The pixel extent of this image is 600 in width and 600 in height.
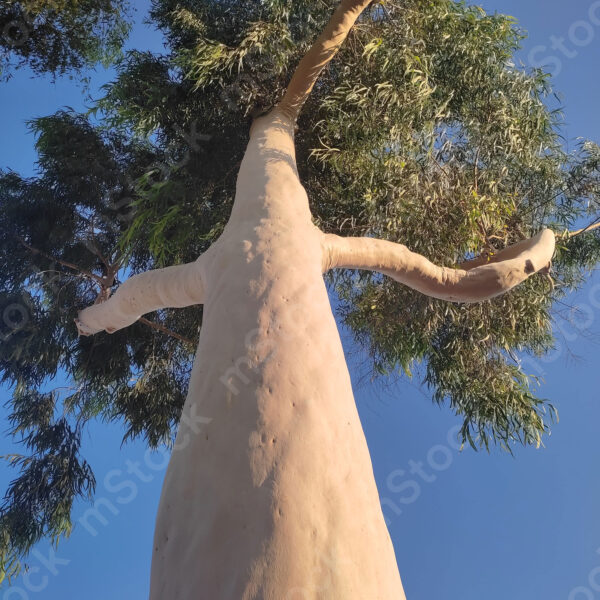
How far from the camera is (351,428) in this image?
70.7 inches

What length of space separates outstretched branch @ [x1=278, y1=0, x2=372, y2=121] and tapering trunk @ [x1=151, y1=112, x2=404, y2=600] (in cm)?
212

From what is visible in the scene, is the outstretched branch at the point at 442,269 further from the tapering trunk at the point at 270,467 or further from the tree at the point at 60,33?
the tree at the point at 60,33

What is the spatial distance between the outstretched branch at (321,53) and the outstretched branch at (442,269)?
1552 mm

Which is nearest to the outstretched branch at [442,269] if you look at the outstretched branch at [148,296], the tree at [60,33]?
the outstretched branch at [148,296]

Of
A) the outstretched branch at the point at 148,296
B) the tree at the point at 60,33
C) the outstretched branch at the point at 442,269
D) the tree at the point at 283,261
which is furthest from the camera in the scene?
the tree at the point at 60,33

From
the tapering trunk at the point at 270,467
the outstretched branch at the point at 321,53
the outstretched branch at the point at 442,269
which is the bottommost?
the tapering trunk at the point at 270,467

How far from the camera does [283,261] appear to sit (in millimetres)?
2268

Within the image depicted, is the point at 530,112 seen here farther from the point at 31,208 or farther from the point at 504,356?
the point at 31,208

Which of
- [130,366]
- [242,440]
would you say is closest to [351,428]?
[242,440]

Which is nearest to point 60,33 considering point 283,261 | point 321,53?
point 321,53

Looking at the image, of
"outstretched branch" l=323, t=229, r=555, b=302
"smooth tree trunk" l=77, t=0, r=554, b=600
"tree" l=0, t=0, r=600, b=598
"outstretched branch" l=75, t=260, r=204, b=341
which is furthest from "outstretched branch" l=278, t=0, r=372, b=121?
"outstretched branch" l=75, t=260, r=204, b=341

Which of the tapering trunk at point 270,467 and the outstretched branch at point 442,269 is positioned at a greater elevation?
the outstretched branch at point 442,269

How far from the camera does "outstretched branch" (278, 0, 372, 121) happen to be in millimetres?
3652

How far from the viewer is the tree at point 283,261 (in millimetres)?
1555
